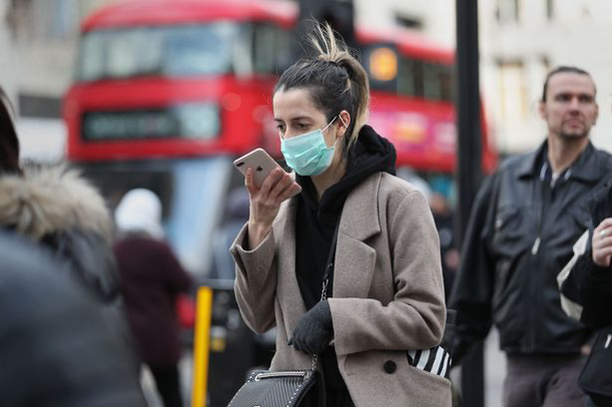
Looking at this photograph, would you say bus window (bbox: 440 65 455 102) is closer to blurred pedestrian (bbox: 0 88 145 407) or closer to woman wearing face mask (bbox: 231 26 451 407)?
woman wearing face mask (bbox: 231 26 451 407)

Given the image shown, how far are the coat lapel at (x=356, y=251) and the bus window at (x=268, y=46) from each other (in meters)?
13.7

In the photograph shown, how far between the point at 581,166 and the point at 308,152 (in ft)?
5.69

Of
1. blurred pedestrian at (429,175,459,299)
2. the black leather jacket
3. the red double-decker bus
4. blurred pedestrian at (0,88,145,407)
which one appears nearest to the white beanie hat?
blurred pedestrian at (429,175,459,299)

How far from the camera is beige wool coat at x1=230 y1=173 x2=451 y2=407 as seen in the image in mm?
3322

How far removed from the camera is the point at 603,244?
3811 mm

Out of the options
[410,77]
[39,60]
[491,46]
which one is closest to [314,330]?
[491,46]

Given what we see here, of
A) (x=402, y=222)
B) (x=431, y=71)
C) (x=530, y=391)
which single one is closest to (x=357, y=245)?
(x=402, y=222)

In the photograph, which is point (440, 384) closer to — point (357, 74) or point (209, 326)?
point (357, 74)

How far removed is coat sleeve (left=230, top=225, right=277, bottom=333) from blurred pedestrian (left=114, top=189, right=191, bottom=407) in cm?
421

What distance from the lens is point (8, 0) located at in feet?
87.8

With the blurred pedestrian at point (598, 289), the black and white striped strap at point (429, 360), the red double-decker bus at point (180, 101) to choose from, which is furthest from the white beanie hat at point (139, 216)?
the red double-decker bus at point (180, 101)

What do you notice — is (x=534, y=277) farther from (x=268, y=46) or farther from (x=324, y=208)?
(x=268, y=46)

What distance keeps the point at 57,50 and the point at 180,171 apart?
1208 cm

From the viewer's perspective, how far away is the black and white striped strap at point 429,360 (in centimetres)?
341
